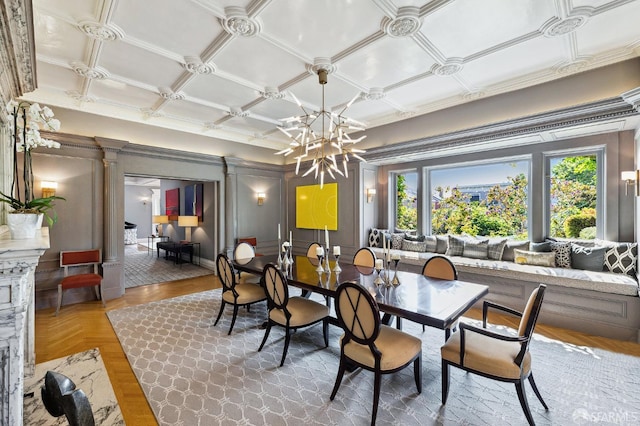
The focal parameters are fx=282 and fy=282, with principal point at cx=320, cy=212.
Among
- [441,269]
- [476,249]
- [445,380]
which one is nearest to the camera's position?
[445,380]

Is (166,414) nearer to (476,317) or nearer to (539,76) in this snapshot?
(476,317)

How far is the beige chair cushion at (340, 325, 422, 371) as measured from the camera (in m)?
1.99

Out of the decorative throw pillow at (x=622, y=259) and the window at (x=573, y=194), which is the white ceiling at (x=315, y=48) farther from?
the decorative throw pillow at (x=622, y=259)

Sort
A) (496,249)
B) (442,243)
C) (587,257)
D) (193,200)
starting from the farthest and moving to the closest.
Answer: (193,200) → (442,243) → (496,249) → (587,257)

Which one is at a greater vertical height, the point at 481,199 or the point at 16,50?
the point at 16,50

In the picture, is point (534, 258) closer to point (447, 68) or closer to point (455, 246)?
point (455, 246)

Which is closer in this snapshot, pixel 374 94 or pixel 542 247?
pixel 374 94

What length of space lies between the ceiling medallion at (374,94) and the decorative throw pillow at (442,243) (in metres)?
2.82

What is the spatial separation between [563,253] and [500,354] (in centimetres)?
280

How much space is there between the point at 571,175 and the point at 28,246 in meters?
5.74

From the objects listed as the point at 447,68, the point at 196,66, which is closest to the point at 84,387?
the point at 196,66

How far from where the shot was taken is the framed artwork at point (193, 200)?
7.22 m

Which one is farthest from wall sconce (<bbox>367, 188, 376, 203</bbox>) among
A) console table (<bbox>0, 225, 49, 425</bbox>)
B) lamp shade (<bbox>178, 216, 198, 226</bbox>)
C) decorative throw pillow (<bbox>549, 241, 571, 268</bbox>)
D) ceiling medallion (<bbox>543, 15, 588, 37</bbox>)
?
console table (<bbox>0, 225, 49, 425</bbox>)

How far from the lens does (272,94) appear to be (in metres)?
3.90
